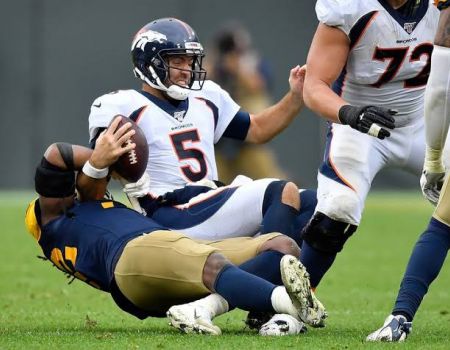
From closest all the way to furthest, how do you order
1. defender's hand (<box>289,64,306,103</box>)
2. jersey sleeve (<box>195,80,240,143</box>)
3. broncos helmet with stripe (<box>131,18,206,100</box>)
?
broncos helmet with stripe (<box>131,18,206,100</box>)
defender's hand (<box>289,64,306,103</box>)
jersey sleeve (<box>195,80,240,143</box>)

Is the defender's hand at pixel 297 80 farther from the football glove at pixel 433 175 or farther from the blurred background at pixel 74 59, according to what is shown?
the blurred background at pixel 74 59

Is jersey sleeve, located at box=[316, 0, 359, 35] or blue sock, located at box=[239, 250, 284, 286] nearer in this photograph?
blue sock, located at box=[239, 250, 284, 286]

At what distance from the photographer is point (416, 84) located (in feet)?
18.7

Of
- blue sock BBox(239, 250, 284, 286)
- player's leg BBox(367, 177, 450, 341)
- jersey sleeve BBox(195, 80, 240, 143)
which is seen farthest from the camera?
jersey sleeve BBox(195, 80, 240, 143)

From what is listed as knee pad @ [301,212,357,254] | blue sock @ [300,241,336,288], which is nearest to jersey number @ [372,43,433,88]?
knee pad @ [301,212,357,254]

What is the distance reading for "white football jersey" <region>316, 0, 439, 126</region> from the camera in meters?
5.36

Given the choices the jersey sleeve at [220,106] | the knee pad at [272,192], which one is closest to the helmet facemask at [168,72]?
the jersey sleeve at [220,106]

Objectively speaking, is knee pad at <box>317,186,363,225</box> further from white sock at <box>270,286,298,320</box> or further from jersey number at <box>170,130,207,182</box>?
white sock at <box>270,286,298,320</box>

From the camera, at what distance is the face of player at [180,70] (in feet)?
18.4

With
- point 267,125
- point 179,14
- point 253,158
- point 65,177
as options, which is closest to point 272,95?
point 179,14

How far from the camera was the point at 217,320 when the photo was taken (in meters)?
5.82

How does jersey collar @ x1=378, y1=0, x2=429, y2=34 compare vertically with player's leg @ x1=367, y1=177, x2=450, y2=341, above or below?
above

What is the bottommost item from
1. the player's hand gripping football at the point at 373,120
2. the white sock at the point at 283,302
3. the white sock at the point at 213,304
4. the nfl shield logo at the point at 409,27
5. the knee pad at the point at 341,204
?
the white sock at the point at 213,304

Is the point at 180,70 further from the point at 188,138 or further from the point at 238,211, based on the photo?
the point at 238,211
